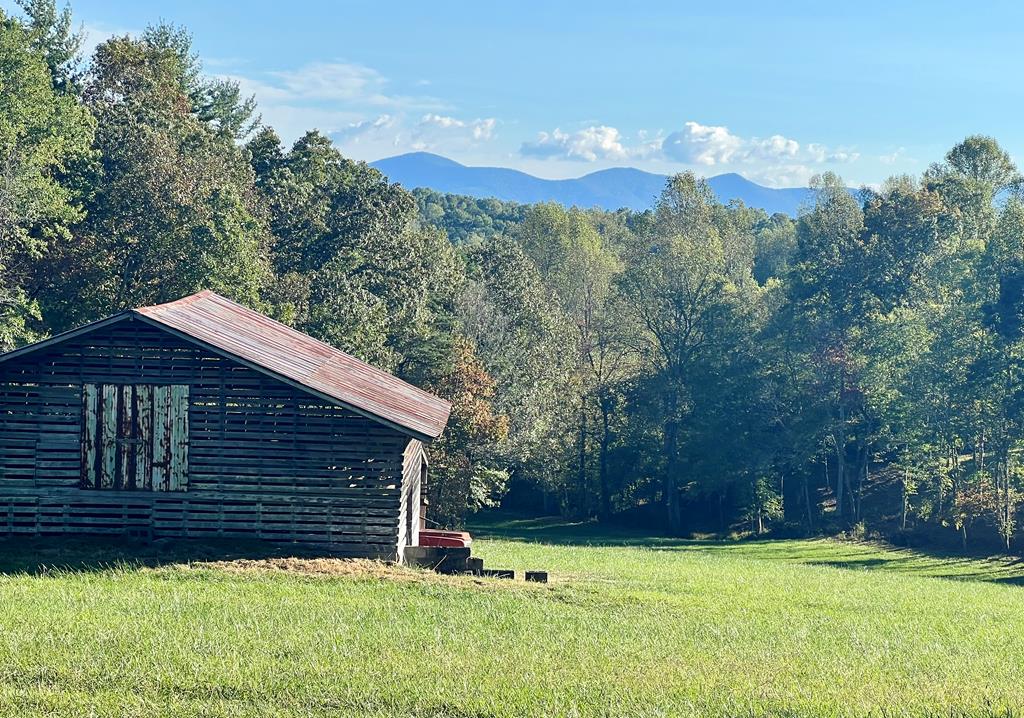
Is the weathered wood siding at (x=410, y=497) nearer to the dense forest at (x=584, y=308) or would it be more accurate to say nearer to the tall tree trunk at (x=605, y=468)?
the dense forest at (x=584, y=308)

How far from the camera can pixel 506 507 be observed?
7400 cm

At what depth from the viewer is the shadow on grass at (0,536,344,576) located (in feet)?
74.4

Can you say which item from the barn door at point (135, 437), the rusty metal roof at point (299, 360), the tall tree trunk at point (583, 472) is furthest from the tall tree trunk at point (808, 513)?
the barn door at point (135, 437)

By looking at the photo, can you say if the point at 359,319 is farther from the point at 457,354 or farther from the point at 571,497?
the point at 571,497

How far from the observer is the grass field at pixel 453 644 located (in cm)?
1324

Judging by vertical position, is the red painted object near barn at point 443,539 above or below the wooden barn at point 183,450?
below

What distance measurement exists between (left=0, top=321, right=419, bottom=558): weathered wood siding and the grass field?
1.15 meters

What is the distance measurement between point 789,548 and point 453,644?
137 feet

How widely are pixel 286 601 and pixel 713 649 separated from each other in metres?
6.95

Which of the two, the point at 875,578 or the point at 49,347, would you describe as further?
the point at 875,578

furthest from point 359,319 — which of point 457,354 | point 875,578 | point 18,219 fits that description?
point 875,578

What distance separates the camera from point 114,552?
2381 cm

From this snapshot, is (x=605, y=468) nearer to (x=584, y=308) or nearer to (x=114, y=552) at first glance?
(x=584, y=308)

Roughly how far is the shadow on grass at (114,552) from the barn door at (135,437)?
1.25m
